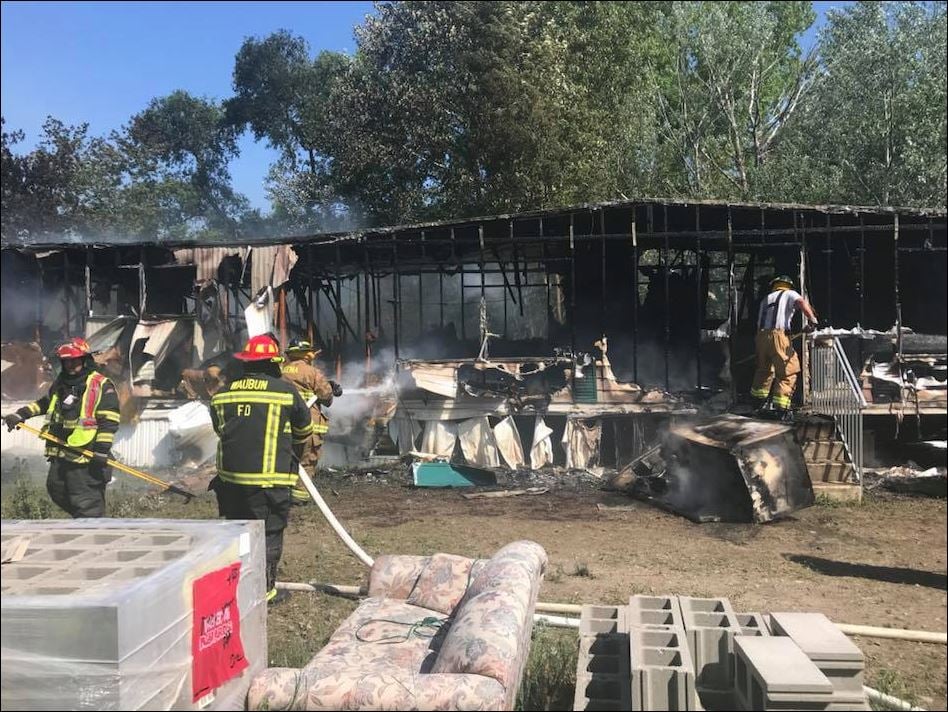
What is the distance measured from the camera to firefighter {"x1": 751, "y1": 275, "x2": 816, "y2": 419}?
10.3 metres

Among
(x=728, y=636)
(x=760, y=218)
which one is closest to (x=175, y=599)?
(x=728, y=636)

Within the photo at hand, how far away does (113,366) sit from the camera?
499 inches

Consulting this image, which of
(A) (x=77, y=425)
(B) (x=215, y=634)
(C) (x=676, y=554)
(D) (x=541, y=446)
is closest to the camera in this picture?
(B) (x=215, y=634)

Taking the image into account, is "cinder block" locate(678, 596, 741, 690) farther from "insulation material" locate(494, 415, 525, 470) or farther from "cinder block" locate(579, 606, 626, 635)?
"insulation material" locate(494, 415, 525, 470)

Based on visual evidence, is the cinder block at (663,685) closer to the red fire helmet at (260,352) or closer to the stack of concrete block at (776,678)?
the stack of concrete block at (776,678)

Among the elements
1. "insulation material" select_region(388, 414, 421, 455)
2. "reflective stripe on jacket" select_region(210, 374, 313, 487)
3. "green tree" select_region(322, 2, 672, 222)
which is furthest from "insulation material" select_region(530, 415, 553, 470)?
"green tree" select_region(322, 2, 672, 222)

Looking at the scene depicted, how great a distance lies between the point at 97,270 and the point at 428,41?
12097 millimetres

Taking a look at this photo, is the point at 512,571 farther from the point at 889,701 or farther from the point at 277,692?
the point at 889,701

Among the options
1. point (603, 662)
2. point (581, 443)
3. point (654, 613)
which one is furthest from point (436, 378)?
point (603, 662)

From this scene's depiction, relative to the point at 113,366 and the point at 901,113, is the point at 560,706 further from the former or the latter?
the point at 901,113

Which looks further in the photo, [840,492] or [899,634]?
[840,492]

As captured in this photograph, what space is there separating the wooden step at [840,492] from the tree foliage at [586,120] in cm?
1265

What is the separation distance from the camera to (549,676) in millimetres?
4281

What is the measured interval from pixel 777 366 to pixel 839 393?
111cm
